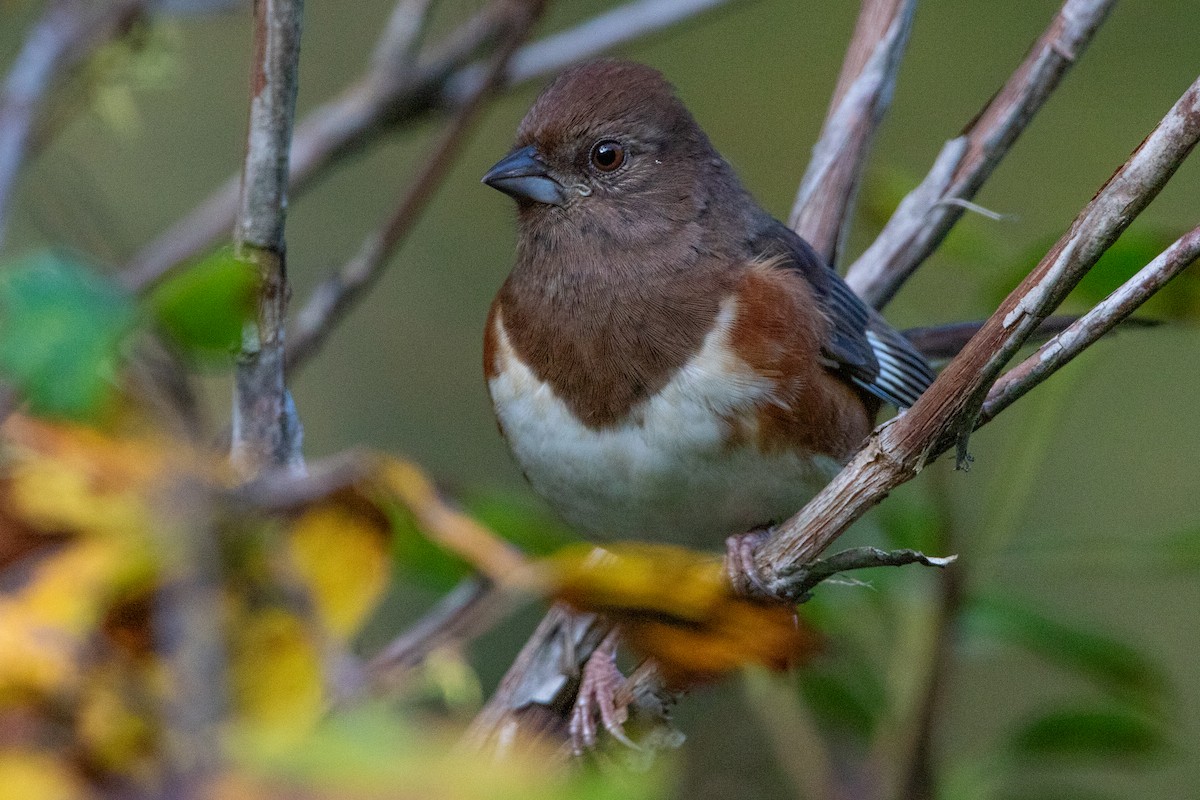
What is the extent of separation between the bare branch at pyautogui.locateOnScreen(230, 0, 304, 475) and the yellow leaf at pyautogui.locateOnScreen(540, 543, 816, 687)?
397 mm

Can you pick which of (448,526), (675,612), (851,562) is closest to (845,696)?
(851,562)

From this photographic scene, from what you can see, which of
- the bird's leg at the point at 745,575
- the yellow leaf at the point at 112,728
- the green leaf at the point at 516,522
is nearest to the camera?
the yellow leaf at the point at 112,728

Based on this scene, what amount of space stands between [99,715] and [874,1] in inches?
84.7

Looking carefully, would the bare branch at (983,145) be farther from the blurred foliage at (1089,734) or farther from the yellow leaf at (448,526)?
the yellow leaf at (448,526)

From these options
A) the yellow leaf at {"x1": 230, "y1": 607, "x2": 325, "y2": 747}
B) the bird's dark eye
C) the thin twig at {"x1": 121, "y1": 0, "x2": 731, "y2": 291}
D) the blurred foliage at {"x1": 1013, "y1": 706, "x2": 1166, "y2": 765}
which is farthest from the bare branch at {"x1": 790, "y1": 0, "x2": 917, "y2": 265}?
the yellow leaf at {"x1": 230, "y1": 607, "x2": 325, "y2": 747}

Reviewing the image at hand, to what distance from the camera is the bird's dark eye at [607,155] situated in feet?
8.25

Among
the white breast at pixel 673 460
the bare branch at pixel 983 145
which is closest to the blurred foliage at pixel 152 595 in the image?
the white breast at pixel 673 460

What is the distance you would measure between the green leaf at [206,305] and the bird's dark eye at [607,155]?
66.2 inches

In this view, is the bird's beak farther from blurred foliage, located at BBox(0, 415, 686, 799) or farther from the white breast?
blurred foliage, located at BBox(0, 415, 686, 799)

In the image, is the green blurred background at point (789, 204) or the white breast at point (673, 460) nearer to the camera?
the white breast at point (673, 460)

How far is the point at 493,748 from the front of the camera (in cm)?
165

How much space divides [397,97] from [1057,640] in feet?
5.06

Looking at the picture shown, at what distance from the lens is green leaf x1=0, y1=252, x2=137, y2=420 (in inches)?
32.9

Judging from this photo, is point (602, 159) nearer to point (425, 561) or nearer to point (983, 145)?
point (983, 145)
